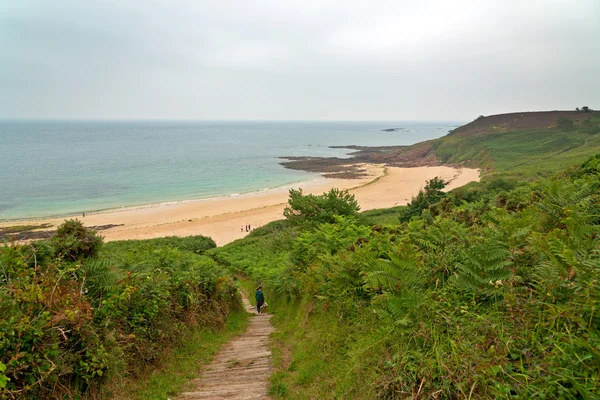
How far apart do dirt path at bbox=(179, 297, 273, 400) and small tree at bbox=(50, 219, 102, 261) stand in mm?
2944

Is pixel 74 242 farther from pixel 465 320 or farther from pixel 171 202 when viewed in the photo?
pixel 171 202

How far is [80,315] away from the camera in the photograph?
4.82m

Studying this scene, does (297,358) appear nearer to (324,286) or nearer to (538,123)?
(324,286)

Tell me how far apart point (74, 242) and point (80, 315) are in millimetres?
2035

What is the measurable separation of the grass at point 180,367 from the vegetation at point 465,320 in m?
1.50

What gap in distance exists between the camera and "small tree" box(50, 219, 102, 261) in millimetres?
6345

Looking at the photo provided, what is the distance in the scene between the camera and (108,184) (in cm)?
6344

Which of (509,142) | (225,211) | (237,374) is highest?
(509,142)

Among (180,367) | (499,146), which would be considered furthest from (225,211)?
(499,146)

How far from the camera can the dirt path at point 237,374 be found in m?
5.57

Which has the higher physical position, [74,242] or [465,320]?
[74,242]

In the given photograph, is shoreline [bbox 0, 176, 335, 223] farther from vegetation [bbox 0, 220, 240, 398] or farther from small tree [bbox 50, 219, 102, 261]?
vegetation [bbox 0, 220, 240, 398]

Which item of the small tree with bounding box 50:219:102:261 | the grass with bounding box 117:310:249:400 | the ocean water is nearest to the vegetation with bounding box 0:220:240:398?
the small tree with bounding box 50:219:102:261

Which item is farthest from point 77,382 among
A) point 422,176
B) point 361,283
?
point 422,176
